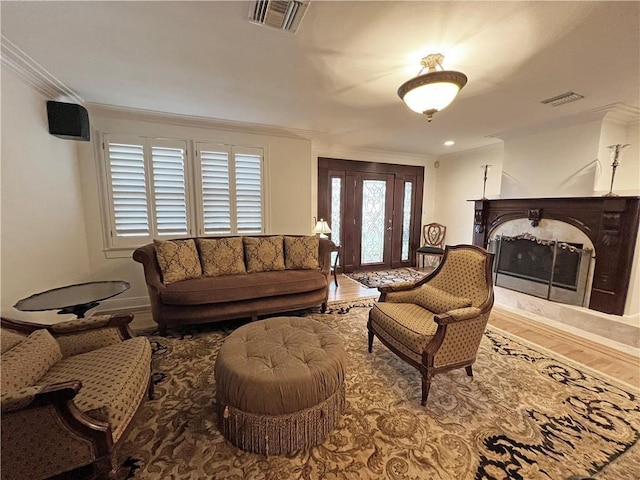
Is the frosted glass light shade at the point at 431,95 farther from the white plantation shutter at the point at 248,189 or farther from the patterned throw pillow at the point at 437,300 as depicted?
the white plantation shutter at the point at 248,189

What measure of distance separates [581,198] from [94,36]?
5.16 m

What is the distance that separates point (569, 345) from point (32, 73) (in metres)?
5.71

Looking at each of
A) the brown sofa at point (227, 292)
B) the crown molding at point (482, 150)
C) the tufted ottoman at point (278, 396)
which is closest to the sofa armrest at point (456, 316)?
the tufted ottoman at point (278, 396)

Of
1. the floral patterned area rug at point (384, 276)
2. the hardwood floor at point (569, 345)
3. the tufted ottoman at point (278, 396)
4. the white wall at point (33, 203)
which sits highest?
the white wall at point (33, 203)

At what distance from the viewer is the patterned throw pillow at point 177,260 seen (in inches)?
113

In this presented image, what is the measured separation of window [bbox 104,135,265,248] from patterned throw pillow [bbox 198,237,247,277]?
0.67 meters

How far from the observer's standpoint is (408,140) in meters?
4.64

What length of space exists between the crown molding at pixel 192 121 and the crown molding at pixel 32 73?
1.08 feet

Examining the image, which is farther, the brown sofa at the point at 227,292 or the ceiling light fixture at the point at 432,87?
the brown sofa at the point at 227,292

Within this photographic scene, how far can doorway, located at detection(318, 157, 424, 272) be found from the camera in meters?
5.20

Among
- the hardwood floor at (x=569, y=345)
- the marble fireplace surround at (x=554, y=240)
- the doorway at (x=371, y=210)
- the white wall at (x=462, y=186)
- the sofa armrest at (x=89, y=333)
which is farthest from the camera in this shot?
the doorway at (x=371, y=210)

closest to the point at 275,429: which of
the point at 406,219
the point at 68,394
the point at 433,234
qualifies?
the point at 68,394

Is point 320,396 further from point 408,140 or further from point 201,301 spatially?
point 408,140

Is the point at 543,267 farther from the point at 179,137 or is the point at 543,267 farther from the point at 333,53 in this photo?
the point at 179,137
